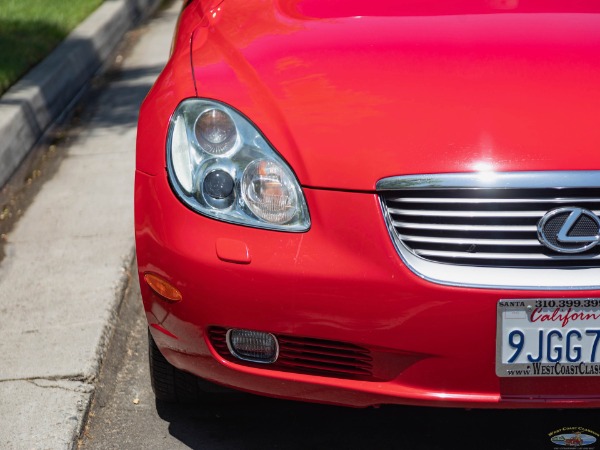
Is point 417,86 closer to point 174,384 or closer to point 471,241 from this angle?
point 471,241

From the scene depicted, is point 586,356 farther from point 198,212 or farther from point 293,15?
point 293,15

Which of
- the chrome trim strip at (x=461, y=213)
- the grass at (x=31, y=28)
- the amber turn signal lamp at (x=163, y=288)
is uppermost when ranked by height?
the chrome trim strip at (x=461, y=213)

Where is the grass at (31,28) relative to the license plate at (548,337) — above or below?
below

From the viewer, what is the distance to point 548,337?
8.20 feet

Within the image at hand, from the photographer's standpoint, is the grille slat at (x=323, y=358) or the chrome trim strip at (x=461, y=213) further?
the grille slat at (x=323, y=358)

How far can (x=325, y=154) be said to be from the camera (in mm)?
2623

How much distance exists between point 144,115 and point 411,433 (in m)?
1.11

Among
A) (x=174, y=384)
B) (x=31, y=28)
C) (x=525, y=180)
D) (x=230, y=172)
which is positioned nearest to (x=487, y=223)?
(x=525, y=180)

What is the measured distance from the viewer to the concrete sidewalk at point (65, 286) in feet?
10.8

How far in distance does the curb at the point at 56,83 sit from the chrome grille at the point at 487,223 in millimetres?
3529

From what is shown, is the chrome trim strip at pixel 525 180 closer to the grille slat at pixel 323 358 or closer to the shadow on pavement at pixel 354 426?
the grille slat at pixel 323 358

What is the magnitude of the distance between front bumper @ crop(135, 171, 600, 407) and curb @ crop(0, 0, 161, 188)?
326 cm

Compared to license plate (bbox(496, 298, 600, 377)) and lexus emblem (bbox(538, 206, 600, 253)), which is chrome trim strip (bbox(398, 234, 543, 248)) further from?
license plate (bbox(496, 298, 600, 377))

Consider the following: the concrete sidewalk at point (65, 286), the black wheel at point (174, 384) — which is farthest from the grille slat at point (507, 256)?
the concrete sidewalk at point (65, 286)
